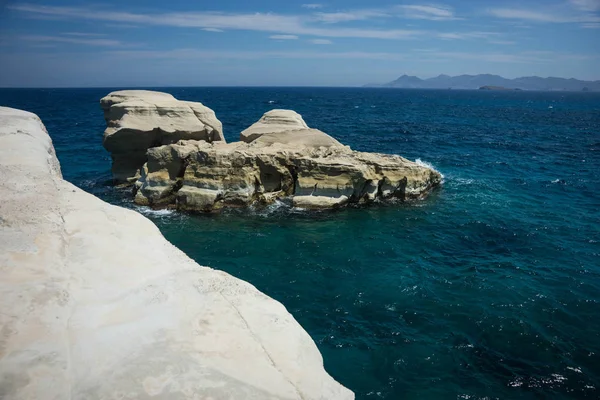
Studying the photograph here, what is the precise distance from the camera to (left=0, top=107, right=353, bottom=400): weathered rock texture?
4.49 meters

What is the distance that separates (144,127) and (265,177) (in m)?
9.13

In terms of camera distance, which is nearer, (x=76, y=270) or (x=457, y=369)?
(x=76, y=270)

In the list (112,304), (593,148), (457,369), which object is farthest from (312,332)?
(593,148)

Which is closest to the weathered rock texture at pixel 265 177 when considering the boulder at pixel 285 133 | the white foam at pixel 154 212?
the white foam at pixel 154 212

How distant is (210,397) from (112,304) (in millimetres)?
2159

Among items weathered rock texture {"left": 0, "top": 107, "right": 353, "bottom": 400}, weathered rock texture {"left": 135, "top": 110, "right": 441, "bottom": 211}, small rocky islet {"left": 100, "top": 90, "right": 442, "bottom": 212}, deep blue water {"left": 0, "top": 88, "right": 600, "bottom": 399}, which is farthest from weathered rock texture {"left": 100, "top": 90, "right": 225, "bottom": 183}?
weathered rock texture {"left": 0, "top": 107, "right": 353, "bottom": 400}

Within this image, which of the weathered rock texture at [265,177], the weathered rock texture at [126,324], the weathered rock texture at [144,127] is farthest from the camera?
the weathered rock texture at [144,127]

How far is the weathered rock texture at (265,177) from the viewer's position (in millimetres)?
24625

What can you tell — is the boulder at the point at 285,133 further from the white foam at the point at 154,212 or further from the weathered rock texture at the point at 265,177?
the white foam at the point at 154,212

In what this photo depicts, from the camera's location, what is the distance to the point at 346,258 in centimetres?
1898

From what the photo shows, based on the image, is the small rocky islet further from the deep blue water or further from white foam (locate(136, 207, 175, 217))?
the deep blue water

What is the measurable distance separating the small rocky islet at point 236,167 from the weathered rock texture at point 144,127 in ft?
0.22

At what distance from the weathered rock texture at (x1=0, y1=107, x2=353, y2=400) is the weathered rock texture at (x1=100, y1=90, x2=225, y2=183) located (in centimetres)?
2104

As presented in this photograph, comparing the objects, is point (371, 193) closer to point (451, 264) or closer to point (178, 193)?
point (451, 264)
